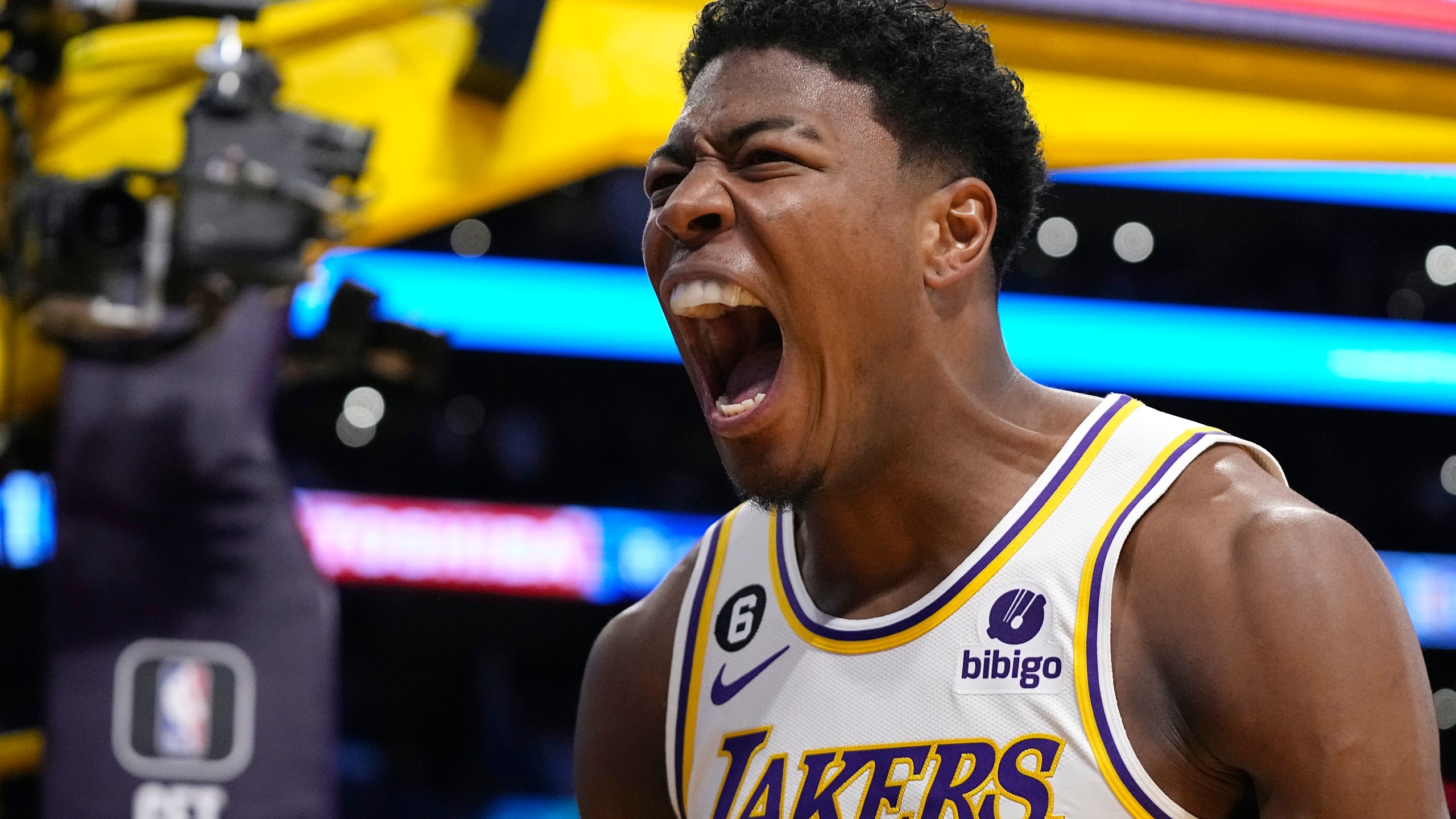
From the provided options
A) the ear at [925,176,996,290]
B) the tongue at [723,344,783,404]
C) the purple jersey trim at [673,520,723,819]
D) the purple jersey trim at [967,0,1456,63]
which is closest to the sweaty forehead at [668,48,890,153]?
the ear at [925,176,996,290]

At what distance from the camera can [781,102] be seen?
1.85 meters

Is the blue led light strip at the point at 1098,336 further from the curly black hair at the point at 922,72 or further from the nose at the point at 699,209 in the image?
the nose at the point at 699,209

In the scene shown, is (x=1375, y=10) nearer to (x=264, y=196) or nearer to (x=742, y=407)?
(x=264, y=196)

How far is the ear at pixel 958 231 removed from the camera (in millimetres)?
1891

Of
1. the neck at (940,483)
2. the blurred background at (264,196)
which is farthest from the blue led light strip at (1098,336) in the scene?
the neck at (940,483)

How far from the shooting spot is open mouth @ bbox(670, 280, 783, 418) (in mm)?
1852

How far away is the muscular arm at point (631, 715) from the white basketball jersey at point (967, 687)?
5 centimetres

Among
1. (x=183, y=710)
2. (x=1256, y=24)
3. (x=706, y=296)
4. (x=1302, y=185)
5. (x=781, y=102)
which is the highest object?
(x=1302, y=185)

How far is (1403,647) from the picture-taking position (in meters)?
1.56

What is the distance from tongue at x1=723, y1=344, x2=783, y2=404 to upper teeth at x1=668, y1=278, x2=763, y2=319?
0.11 metres

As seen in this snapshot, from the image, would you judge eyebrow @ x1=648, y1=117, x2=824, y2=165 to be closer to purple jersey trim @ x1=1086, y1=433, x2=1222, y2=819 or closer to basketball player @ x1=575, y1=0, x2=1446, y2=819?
basketball player @ x1=575, y1=0, x2=1446, y2=819

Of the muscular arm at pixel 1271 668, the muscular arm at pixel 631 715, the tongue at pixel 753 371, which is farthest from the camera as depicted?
the muscular arm at pixel 631 715

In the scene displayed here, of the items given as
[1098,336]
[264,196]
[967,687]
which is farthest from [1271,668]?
[1098,336]

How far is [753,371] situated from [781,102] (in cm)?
33
